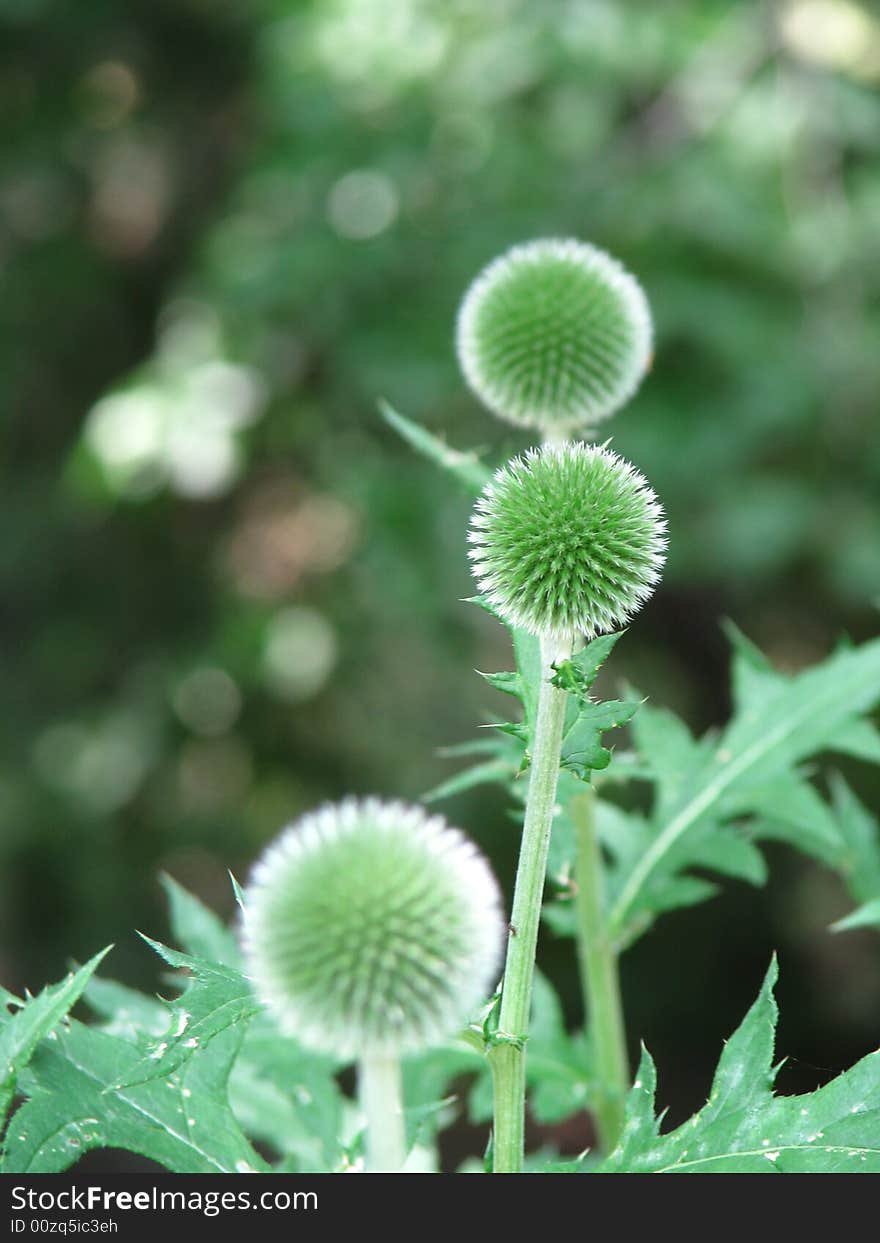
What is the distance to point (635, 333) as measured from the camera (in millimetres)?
2109

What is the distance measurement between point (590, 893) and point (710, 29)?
3.51m

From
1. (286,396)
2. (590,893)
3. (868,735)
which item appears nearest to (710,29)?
(286,396)

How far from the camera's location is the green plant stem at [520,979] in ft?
3.86

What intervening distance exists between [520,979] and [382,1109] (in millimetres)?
181

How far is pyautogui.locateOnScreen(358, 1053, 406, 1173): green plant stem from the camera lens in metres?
1.18

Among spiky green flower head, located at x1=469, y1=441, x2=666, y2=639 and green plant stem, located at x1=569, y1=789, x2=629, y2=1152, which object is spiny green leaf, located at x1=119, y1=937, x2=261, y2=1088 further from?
green plant stem, located at x1=569, y1=789, x2=629, y2=1152

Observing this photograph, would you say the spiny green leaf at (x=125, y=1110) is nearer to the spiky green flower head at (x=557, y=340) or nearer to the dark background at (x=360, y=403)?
the spiky green flower head at (x=557, y=340)

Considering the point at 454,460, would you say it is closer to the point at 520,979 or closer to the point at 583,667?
the point at 583,667

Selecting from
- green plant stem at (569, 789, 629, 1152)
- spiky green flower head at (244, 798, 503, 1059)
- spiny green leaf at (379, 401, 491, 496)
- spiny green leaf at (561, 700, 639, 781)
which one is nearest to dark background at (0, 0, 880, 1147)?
spiny green leaf at (379, 401, 491, 496)

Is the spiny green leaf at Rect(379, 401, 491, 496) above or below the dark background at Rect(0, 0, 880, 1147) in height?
below

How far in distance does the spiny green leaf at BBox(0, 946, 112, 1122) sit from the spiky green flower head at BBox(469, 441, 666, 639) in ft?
1.94

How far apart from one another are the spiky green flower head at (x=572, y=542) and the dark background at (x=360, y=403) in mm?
2774

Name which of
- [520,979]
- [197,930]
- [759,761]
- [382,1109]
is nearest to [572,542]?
[520,979]

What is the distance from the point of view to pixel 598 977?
5.65 feet
